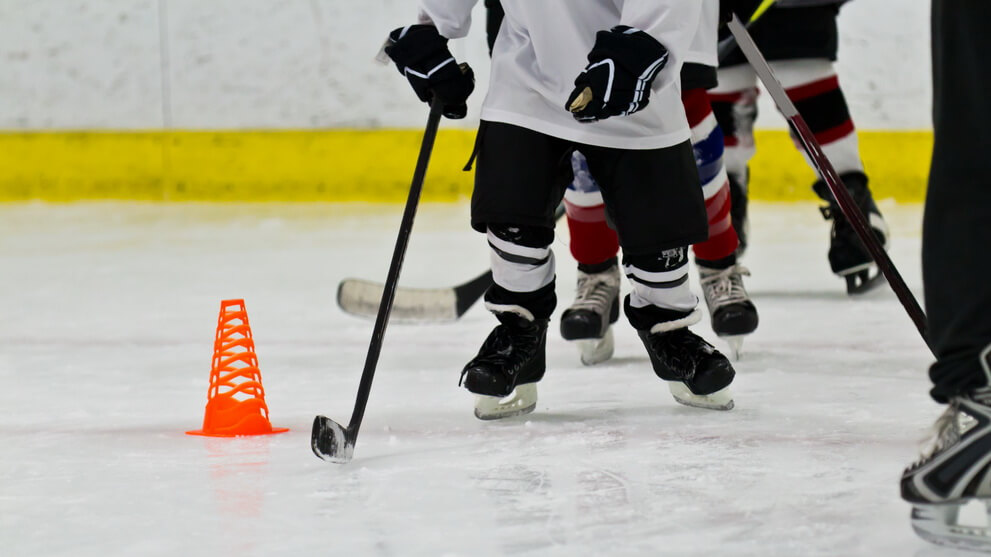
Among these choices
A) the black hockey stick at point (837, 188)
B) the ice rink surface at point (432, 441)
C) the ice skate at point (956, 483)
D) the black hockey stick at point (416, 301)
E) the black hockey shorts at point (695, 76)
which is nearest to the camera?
the ice skate at point (956, 483)

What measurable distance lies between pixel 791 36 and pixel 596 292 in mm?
895

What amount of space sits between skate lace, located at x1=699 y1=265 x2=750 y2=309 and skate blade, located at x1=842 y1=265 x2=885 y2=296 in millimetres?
674

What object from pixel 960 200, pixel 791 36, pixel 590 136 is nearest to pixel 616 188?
pixel 590 136

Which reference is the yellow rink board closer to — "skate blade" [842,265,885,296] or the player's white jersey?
"skate blade" [842,265,885,296]

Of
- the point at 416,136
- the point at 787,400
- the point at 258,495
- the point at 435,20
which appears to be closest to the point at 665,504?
the point at 258,495

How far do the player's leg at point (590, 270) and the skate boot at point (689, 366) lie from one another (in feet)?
0.86

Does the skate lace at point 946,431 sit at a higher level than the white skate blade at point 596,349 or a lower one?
higher

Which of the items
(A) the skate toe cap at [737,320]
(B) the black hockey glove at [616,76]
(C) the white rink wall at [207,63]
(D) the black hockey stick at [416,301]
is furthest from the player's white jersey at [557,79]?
(C) the white rink wall at [207,63]

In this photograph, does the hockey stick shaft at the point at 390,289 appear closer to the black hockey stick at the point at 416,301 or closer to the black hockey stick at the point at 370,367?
the black hockey stick at the point at 370,367

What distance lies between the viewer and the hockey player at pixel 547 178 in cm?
152

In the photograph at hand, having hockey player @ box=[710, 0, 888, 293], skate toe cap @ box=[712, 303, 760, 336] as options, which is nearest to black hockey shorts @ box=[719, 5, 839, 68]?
hockey player @ box=[710, 0, 888, 293]

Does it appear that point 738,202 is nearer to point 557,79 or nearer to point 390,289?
point 557,79

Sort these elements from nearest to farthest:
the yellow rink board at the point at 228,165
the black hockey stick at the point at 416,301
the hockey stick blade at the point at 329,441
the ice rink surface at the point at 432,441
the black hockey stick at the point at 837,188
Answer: the ice rink surface at the point at 432,441
the hockey stick blade at the point at 329,441
the black hockey stick at the point at 837,188
the black hockey stick at the point at 416,301
the yellow rink board at the point at 228,165

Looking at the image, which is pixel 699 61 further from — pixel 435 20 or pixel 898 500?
pixel 898 500
